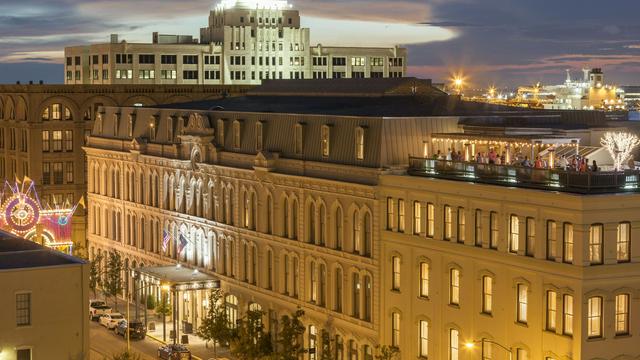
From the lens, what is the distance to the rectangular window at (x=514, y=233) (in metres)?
72.7

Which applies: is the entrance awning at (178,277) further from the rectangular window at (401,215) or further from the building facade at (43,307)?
the building facade at (43,307)

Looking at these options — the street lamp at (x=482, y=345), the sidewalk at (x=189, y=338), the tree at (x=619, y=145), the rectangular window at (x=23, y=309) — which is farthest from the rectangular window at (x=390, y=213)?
the rectangular window at (x=23, y=309)

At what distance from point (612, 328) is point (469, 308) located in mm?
9994

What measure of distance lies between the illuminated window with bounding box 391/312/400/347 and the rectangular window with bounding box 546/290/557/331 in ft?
49.0

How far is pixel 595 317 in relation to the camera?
6862 centimetres

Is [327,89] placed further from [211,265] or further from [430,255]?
[430,255]

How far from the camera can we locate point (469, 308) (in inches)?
3004

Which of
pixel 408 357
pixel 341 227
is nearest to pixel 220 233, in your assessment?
pixel 341 227

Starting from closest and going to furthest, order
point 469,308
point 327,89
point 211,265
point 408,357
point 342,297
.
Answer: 1. point 469,308
2. point 408,357
3. point 342,297
4. point 211,265
5. point 327,89

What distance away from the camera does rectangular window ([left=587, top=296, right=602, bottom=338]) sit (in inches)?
2697

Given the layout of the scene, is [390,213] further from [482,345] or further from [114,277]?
[114,277]

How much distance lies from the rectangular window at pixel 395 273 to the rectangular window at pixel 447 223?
18.0 ft

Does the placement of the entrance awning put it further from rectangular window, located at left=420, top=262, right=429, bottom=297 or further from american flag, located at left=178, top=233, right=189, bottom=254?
rectangular window, located at left=420, top=262, right=429, bottom=297

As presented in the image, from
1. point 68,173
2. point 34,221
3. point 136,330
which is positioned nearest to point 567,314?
point 136,330
